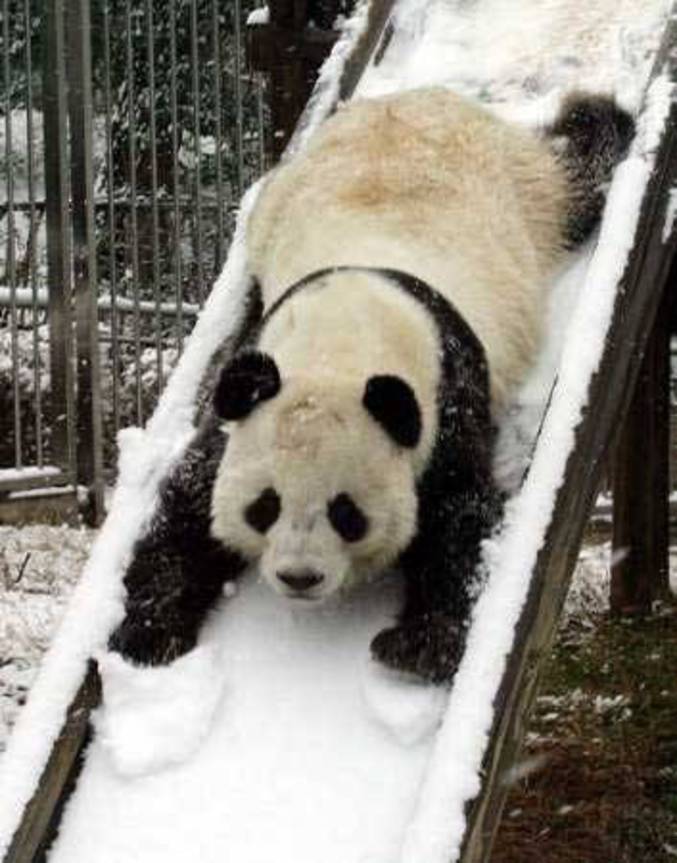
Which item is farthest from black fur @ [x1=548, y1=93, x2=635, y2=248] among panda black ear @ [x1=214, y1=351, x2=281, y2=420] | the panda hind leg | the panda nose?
the panda nose

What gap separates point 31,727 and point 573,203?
2065 mm

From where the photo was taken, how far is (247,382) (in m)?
3.19

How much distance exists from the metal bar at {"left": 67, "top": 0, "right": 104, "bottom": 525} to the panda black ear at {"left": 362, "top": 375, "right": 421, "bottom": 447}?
12.2 feet

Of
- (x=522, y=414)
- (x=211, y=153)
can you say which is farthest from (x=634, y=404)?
(x=211, y=153)

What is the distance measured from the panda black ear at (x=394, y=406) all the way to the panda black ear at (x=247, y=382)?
0.20 m

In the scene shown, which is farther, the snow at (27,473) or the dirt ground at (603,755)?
the snow at (27,473)

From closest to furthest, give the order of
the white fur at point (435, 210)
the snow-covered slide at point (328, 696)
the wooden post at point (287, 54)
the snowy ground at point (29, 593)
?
the snow-covered slide at point (328, 696)
the white fur at point (435, 210)
the snowy ground at point (29, 593)
the wooden post at point (287, 54)

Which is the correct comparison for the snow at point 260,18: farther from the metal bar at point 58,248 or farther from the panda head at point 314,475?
the panda head at point 314,475

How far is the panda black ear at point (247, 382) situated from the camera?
3174 mm

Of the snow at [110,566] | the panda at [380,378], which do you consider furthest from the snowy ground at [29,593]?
the panda at [380,378]

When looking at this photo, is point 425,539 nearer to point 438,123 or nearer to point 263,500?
point 263,500

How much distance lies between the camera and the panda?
10.1 feet

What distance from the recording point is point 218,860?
2.79m

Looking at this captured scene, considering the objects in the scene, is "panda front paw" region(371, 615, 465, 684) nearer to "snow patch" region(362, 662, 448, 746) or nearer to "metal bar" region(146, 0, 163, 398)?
"snow patch" region(362, 662, 448, 746)
